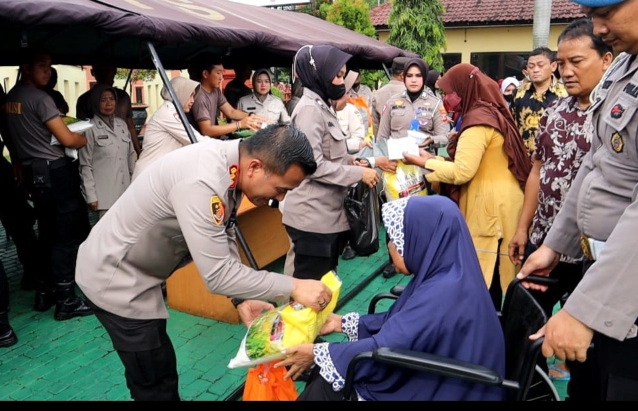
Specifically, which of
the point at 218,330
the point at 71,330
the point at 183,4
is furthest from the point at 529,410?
the point at 183,4

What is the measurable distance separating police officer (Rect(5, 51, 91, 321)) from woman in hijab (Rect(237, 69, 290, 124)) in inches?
103

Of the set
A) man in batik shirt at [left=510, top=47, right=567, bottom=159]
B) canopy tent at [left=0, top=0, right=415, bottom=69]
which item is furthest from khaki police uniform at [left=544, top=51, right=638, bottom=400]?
canopy tent at [left=0, top=0, right=415, bottom=69]

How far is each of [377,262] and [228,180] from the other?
11.2 feet

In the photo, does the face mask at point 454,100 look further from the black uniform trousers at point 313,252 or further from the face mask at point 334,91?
the black uniform trousers at point 313,252

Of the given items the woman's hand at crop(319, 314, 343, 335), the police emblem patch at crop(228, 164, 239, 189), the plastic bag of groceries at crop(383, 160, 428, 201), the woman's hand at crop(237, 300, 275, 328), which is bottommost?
the woman's hand at crop(319, 314, 343, 335)

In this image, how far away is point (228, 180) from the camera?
186 centimetres

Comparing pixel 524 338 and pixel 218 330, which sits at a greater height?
pixel 524 338

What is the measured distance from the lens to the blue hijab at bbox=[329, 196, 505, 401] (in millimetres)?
1747

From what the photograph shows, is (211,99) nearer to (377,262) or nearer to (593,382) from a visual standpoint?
(377,262)

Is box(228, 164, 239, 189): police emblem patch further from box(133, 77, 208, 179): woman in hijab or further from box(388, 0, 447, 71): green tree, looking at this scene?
box(388, 0, 447, 71): green tree

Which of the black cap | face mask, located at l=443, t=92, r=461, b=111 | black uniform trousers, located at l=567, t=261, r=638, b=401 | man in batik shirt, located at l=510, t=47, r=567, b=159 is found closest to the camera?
black uniform trousers, located at l=567, t=261, r=638, b=401

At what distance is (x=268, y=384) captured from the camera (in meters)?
2.06

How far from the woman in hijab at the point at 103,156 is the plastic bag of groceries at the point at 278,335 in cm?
263

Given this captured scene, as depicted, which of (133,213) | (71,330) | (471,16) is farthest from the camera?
(471,16)
